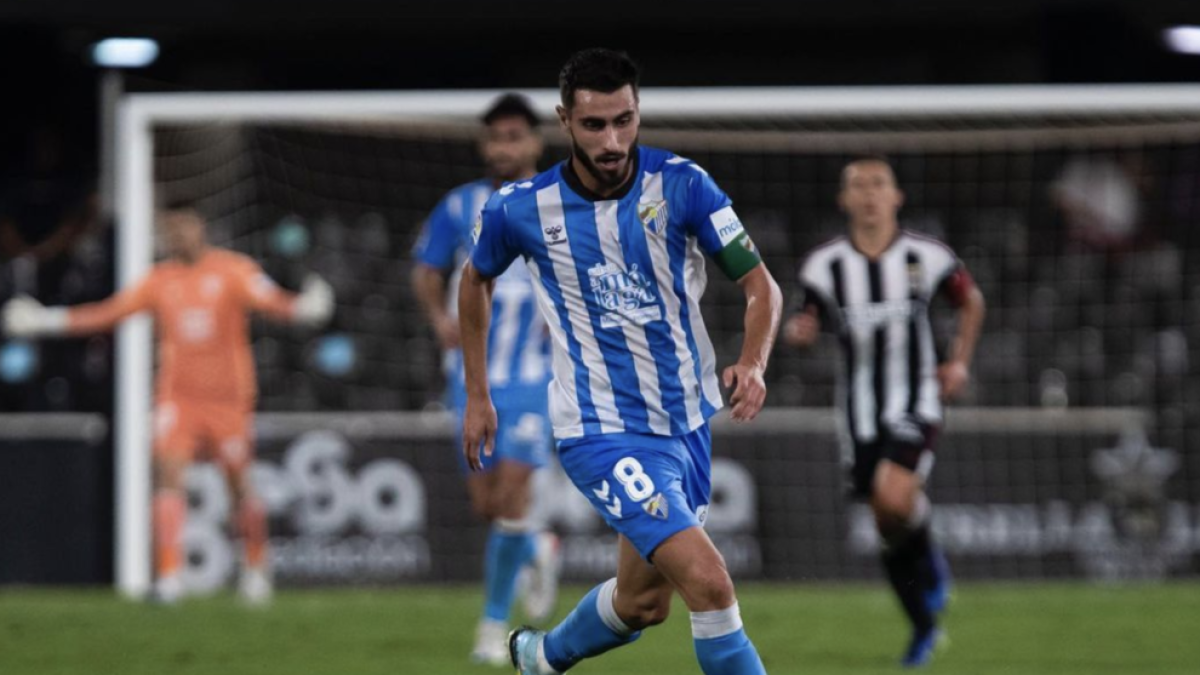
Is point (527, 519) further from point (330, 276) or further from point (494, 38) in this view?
point (494, 38)

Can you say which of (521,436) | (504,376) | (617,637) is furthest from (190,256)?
(617,637)

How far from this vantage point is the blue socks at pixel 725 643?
18.4ft

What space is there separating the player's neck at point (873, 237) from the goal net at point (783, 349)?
428 cm

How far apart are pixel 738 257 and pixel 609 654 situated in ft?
11.8

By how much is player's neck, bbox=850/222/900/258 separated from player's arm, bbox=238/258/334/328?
3.81 m

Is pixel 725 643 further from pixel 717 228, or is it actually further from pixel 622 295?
pixel 717 228

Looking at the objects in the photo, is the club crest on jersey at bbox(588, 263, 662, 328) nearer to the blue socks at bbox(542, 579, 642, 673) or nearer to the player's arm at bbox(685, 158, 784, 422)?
the player's arm at bbox(685, 158, 784, 422)

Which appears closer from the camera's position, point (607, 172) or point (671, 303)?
point (607, 172)

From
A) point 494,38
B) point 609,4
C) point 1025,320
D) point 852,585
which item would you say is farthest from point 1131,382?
point 494,38

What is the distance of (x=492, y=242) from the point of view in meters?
6.08

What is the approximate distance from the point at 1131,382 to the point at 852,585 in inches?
97.2

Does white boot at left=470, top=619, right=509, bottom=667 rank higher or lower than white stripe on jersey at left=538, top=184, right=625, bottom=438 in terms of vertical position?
lower

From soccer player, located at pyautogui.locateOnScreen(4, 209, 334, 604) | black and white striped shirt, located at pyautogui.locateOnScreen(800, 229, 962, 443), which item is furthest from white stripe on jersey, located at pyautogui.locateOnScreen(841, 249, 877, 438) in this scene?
soccer player, located at pyautogui.locateOnScreen(4, 209, 334, 604)

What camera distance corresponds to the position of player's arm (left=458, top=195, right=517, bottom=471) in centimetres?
608
